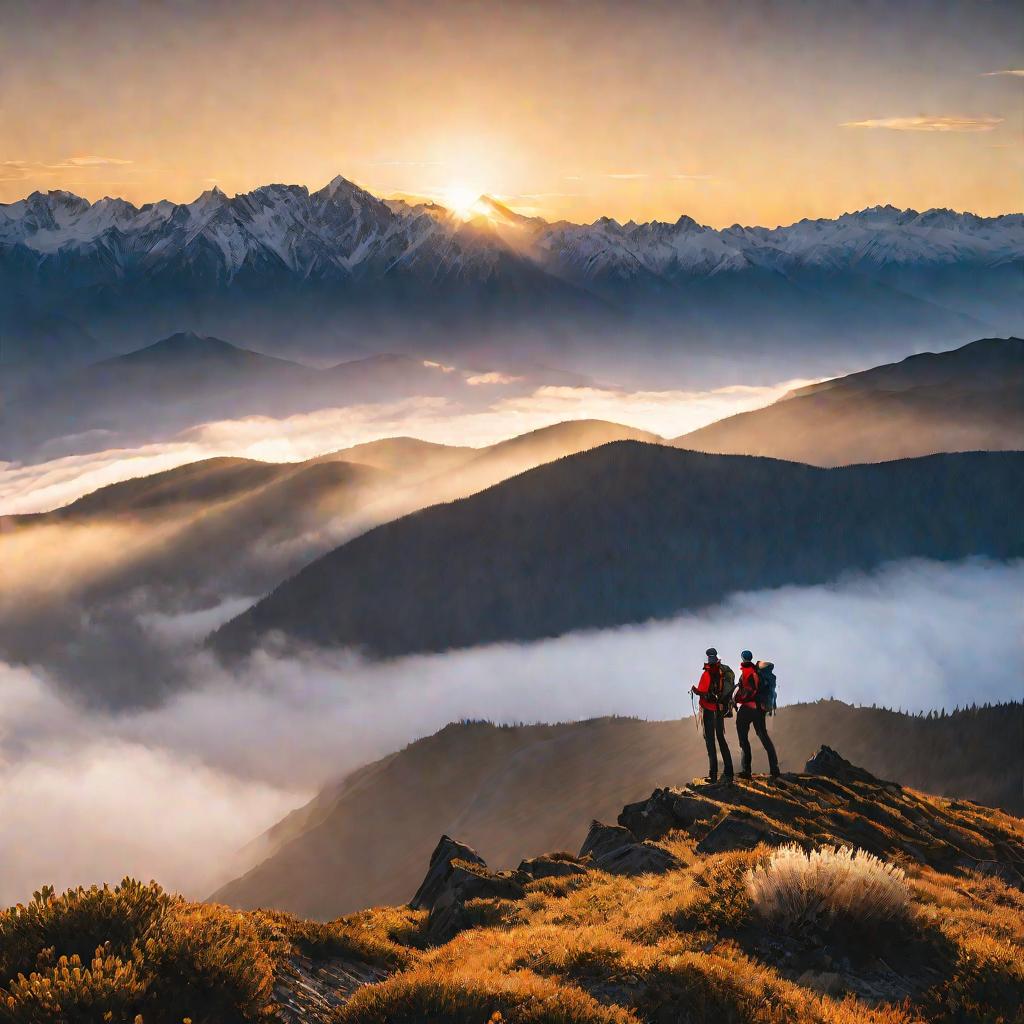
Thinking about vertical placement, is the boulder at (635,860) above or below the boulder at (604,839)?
above

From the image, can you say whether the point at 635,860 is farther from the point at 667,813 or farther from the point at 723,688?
the point at 723,688

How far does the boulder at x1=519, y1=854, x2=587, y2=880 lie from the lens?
19641mm

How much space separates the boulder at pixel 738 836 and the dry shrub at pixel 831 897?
6781mm

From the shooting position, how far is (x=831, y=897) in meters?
10.4

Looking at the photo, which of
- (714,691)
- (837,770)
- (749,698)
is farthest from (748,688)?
(837,770)

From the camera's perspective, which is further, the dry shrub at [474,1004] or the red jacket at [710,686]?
the red jacket at [710,686]

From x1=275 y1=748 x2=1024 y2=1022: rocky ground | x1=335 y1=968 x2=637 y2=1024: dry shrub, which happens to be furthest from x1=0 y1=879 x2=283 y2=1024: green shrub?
x1=335 y1=968 x2=637 y2=1024: dry shrub

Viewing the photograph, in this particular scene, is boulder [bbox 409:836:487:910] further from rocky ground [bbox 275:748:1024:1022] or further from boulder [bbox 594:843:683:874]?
boulder [bbox 594:843:683:874]

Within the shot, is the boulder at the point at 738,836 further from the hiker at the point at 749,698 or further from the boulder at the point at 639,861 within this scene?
the hiker at the point at 749,698

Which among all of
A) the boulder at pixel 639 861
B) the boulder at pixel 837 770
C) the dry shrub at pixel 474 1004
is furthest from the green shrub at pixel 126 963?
the boulder at pixel 837 770

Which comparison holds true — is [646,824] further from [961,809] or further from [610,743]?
[610,743]

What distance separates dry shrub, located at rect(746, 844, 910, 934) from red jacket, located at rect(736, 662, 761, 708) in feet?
35.6

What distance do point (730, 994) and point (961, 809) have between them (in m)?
27.8

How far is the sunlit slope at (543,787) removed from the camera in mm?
116062
